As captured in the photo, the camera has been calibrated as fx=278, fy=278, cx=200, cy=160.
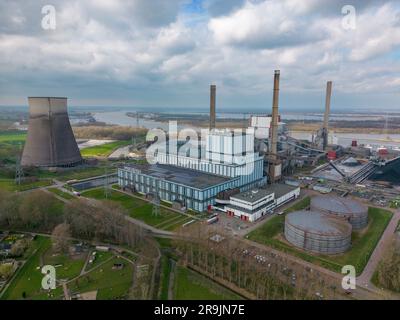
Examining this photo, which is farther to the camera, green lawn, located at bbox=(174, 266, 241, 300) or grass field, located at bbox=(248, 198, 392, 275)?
grass field, located at bbox=(248, 198, 392, 275)

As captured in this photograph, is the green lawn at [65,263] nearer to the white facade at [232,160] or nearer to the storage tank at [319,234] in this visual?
the storage tank at [319,234]

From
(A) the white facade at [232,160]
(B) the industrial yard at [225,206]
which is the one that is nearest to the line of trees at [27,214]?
(B) the industrial yard at [225,206]

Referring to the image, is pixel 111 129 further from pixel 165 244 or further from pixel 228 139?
pixel 165 244

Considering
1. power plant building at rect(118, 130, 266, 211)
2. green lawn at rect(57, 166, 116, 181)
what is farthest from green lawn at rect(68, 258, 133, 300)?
green lawn at rect(57, 166, 116, 181)

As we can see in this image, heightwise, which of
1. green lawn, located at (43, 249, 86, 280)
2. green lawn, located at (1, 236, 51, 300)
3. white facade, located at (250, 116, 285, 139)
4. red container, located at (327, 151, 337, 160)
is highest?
white facade, located at (250, 116, 285, 139)

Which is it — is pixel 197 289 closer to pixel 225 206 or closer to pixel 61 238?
pixel 61 238

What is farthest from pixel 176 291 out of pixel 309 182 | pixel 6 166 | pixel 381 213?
pixel 6 166
